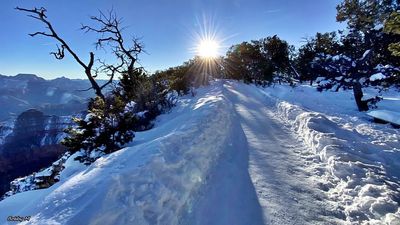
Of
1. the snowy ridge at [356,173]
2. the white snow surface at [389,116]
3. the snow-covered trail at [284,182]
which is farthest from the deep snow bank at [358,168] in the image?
the white snow surface at [389,116]

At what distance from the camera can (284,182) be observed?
17.4 feet

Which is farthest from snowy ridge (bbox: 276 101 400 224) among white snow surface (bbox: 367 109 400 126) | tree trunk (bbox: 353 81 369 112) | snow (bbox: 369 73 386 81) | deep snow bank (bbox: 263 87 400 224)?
tree trunk (bbox: 353 81 369 112)

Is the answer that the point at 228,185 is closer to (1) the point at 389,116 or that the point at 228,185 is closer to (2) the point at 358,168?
(2) the point at 358,168

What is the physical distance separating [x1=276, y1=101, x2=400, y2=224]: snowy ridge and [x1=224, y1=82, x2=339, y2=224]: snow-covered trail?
1.07 feet

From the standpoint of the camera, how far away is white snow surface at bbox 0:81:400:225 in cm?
372

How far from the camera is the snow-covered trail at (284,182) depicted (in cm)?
407

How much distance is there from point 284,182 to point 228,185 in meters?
1.14

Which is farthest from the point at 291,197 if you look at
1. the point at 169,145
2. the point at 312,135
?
the point at 312,135

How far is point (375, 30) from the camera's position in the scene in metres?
14.6

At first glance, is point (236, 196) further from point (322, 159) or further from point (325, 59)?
point (325, 59)

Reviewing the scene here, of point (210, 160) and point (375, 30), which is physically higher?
point (375, 30)

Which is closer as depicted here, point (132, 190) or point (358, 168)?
point (132, 190)

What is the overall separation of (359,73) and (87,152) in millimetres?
15018

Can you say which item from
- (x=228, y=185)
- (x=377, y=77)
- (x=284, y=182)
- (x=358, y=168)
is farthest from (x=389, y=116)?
(x=228, y=185)
